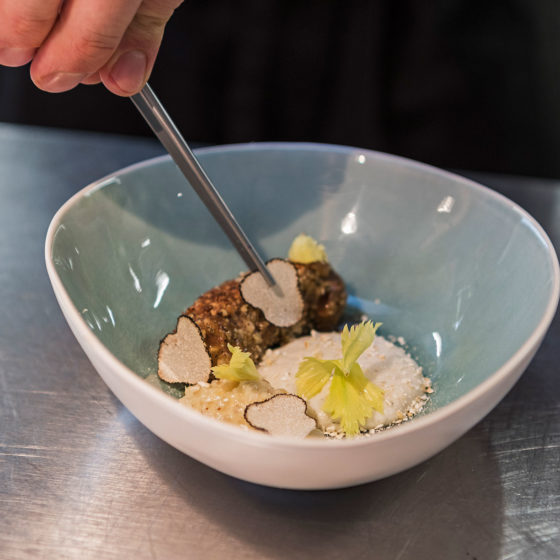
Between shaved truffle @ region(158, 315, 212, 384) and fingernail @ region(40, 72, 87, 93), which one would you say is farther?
shaved truffle @ region(158, 315, 212, 384)

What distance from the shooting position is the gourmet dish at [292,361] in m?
0.64

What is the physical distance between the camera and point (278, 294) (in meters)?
0.82

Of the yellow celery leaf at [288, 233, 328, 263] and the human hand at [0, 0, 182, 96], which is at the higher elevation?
the human hand at [0, 0, 182, 96]

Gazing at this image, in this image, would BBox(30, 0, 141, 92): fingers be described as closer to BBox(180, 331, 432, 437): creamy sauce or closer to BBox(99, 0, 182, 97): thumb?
BBox(99, 0, 182, 97): thumb

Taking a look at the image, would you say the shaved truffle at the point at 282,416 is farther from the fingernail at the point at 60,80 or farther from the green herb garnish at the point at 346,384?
the fingernail at the point at 60,80

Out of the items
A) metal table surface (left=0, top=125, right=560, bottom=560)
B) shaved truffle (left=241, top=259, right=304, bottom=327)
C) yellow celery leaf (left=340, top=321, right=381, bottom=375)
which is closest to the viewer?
metal table surface (left=0, top=125, right=560, bottom=560)

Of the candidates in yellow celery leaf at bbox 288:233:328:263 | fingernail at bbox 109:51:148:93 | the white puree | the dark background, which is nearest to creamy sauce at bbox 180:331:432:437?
the white puree

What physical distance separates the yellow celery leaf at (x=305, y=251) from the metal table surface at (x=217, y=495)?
0.30 metres

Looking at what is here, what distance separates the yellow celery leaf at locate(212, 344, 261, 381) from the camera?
66 cm

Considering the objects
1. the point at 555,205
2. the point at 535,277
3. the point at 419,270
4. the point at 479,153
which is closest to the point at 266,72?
the point at 479,153

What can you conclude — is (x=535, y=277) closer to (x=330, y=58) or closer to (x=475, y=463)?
(x=475, y=463)

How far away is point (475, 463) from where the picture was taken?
2.18 ft

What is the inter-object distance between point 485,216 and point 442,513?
1.33 feet

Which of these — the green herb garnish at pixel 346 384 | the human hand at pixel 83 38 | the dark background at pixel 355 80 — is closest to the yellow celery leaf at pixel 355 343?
the green herb garnish at pixel 346 384
